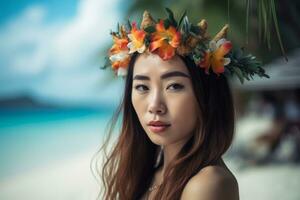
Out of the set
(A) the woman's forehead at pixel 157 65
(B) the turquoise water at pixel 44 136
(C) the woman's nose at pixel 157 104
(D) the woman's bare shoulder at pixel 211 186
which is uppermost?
(B) the turquoise water at pixel 44 136

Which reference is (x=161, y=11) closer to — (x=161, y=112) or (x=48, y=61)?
(x=48, y=61)

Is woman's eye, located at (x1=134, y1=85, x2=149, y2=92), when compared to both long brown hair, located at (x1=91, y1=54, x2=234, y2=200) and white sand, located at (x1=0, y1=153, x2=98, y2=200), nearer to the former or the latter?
long brown hair, located at (x1=91, y1=54, x2=234, y2=200)

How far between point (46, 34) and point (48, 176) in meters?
1.73

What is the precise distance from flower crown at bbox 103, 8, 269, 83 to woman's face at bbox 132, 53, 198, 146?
0.03 metres

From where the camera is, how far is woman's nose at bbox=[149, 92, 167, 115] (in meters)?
1.47

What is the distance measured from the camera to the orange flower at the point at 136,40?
150 cm

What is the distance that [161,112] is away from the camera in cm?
148

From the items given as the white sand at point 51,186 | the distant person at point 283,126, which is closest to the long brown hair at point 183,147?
the white sand at point 51,186

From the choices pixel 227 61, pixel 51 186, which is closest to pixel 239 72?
pixel 227 61

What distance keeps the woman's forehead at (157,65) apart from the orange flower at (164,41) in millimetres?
15

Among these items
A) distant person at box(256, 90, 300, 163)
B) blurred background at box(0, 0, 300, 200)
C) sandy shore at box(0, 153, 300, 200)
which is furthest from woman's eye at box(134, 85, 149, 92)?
distant person at box(256, 90, 300, 163)

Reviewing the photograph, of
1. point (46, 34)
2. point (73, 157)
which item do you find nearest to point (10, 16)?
point (46, 34)

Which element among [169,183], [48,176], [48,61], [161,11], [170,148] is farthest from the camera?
[48,61]

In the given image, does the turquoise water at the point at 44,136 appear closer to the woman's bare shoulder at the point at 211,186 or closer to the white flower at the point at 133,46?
the white flower at the point at 133,46
